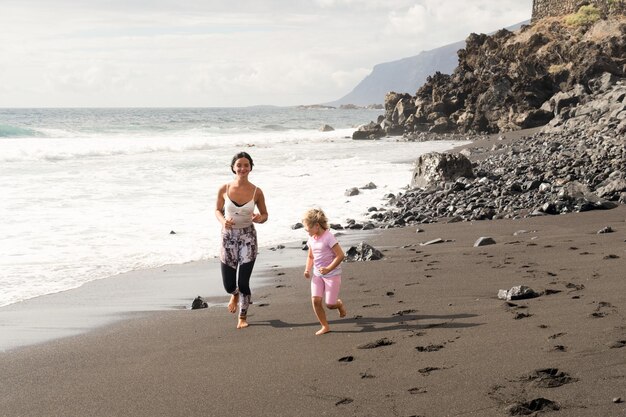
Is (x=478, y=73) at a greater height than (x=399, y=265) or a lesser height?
greater

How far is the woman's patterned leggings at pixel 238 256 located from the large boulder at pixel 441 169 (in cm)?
1135

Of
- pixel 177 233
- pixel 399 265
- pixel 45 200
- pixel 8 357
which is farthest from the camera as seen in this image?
pixel 45 200

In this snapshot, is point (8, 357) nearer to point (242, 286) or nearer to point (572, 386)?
point (242, 286)

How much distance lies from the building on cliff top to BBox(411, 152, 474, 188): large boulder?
4522cm

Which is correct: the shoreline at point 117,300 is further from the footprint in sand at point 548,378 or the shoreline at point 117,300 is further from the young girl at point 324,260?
the footprint in sand at point 548,378

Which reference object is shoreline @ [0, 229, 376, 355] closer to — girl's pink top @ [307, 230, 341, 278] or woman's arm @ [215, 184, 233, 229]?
woman's arm @ [215, 184, 233, 229]

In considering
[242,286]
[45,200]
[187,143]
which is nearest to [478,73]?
[187,143]

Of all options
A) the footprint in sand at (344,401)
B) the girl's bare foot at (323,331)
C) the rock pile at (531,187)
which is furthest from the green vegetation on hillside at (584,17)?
the footprint in sand at (344,401)

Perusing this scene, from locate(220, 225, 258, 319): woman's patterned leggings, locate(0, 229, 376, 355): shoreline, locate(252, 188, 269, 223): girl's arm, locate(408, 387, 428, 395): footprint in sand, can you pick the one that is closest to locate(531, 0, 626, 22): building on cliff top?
locate(0, 229, 376, 355): shoreline

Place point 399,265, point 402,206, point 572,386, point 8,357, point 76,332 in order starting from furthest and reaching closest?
point 402,206 < point 399,265 < point 76,332 < point 8,357 < point 572,386

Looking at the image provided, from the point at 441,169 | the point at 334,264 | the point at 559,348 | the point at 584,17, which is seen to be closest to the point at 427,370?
the point at 559,348

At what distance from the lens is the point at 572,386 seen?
4004mm

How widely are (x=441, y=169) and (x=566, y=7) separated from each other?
55293 mm

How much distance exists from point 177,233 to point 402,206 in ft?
16.9
